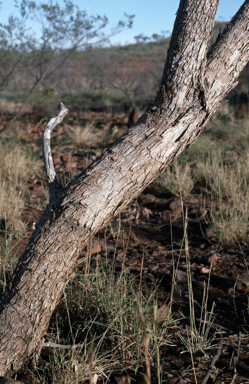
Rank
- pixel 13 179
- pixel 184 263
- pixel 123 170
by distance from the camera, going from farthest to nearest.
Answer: pixel 13 179, pixel 184 263, pixel 123 170

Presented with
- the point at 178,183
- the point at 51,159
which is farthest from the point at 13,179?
the point at 51,159

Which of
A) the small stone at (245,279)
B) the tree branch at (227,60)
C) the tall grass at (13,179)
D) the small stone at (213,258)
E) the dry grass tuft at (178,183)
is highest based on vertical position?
the tree branch at (227,60)

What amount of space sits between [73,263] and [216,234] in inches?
78.9

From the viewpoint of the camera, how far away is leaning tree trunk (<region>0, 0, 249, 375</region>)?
1.58 m

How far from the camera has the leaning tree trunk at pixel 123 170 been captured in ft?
5.20

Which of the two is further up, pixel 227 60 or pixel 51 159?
pixel 227 60

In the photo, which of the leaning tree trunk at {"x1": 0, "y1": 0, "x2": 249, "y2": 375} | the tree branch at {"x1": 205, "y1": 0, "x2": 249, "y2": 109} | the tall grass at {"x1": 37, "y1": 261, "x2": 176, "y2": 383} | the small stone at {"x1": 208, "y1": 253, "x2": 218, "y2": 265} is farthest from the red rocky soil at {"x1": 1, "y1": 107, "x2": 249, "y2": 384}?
the tree branch at {"x1": 205, "y1": 0, "x2": 249, "y2": 109}

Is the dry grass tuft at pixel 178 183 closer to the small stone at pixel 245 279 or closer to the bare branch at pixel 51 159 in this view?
the small stone at pixel 245 279

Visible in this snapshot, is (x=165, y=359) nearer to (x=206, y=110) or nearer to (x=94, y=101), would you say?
(x=206, y=110)

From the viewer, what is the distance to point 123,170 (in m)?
1.61

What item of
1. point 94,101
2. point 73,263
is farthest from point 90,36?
point 73,263

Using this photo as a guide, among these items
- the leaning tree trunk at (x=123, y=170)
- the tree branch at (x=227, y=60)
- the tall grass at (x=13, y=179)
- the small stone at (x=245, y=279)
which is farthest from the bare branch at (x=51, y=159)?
the small stone at (x=245, y=279)

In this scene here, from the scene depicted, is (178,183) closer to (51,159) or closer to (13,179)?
(13,179)

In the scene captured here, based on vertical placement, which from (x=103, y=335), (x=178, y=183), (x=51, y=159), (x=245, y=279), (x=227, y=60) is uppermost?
(x=227, y=60)
